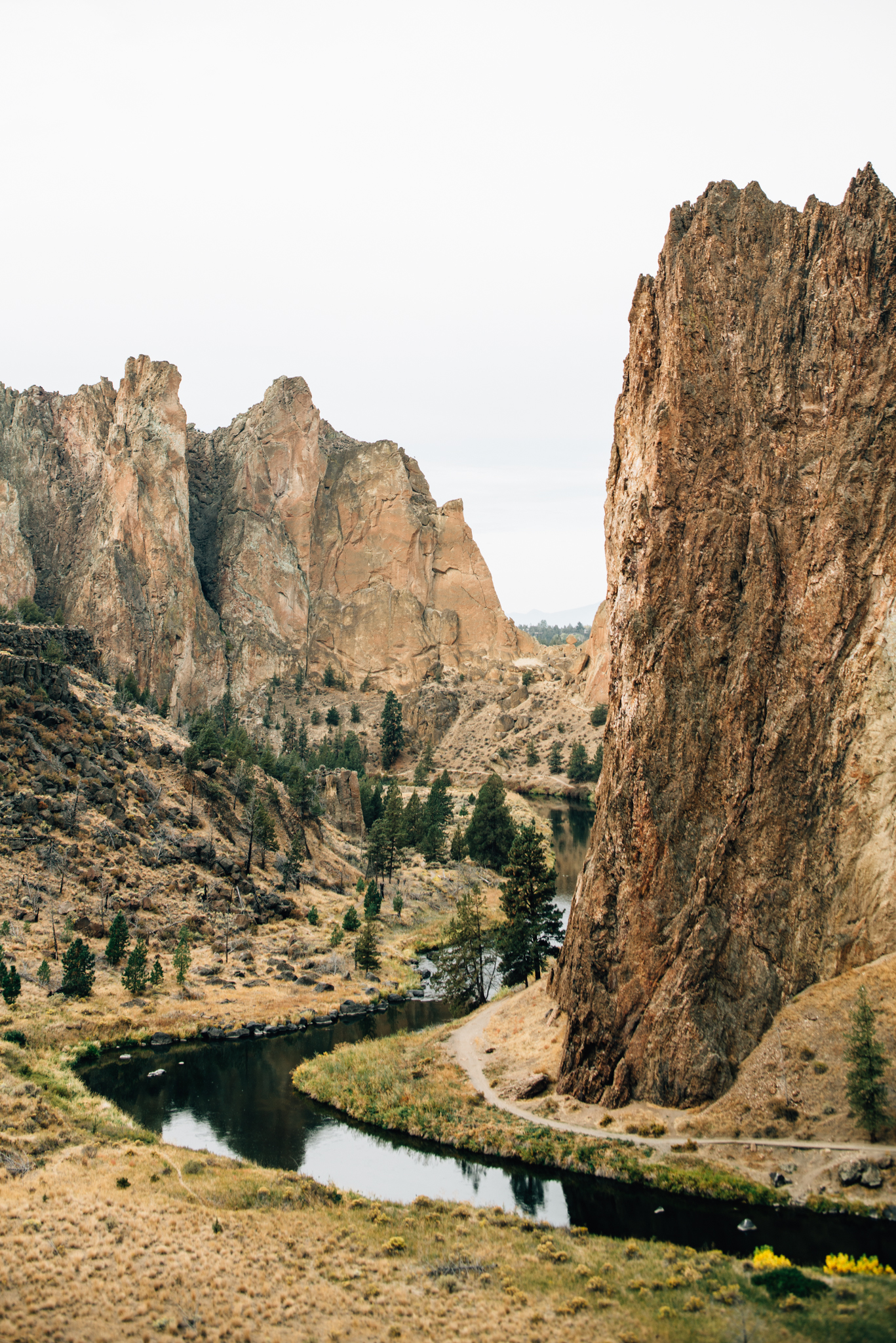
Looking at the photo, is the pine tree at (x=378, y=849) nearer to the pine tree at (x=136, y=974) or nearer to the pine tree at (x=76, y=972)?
the pine tree at (x=136, y=974)

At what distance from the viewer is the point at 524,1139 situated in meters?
40.3

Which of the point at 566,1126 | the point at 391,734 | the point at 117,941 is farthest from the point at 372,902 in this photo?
the point at 391,734

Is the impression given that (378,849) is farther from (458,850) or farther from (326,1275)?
(326,1275)

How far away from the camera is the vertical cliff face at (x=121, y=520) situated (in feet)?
538

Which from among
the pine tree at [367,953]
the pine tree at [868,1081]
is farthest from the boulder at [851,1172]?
the pine tree at [367,953]

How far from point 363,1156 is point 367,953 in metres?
26.3

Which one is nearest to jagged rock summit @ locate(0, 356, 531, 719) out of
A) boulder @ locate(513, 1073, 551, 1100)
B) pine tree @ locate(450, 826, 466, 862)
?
pine tree @ locate(450, 826, 466, 862)

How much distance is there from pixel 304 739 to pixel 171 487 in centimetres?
5290

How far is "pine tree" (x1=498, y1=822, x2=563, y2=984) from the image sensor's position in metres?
61.3

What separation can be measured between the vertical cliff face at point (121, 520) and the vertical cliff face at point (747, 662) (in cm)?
13018

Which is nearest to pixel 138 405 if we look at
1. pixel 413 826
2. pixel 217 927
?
pixel 413 826

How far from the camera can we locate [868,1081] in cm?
3456

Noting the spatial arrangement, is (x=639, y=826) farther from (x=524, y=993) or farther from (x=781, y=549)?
(x=524, y=993)

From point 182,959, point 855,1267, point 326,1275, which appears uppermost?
point 182,959
